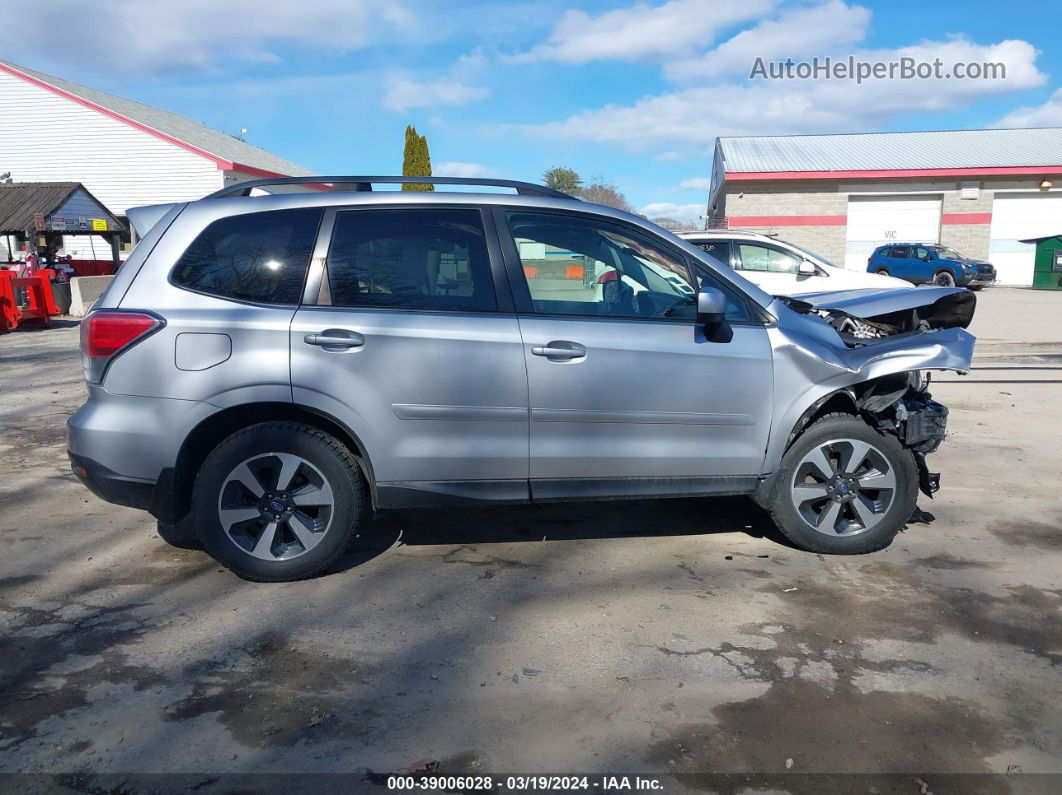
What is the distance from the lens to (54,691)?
10.5 ft

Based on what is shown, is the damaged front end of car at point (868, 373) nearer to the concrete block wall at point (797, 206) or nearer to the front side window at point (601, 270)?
the front side window at point (601, 270)

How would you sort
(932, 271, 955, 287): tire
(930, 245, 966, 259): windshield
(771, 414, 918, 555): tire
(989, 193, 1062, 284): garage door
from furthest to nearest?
(989, 193, 1062, 284): garage door, (930, 245, 966, 259): windshield, (932, 271, 955, 287): tire, (771, 414, 918, 555): tire

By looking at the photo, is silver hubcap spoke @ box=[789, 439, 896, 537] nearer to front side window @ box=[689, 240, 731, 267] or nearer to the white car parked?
the white car parked

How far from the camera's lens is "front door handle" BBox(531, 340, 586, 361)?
13.3 feet

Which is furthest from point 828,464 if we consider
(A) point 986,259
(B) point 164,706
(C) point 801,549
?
(A) point 986,259

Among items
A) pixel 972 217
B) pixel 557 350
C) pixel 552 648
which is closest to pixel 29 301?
pixel 557 350

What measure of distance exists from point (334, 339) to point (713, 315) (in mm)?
1797

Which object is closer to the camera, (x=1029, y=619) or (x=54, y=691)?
(x=54, y=691)

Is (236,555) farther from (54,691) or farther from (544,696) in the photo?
(544,696)

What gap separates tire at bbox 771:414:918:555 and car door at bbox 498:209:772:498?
0.89ft

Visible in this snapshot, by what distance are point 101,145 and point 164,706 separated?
33.5 meters

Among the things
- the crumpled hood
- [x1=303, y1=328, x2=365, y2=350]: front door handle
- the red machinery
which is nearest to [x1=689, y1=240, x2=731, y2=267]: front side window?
the crumpled hood

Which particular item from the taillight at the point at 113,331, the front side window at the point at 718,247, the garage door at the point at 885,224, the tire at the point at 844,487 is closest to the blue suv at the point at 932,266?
the garage door at the point at 885,224

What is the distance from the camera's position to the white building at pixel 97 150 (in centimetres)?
3081
